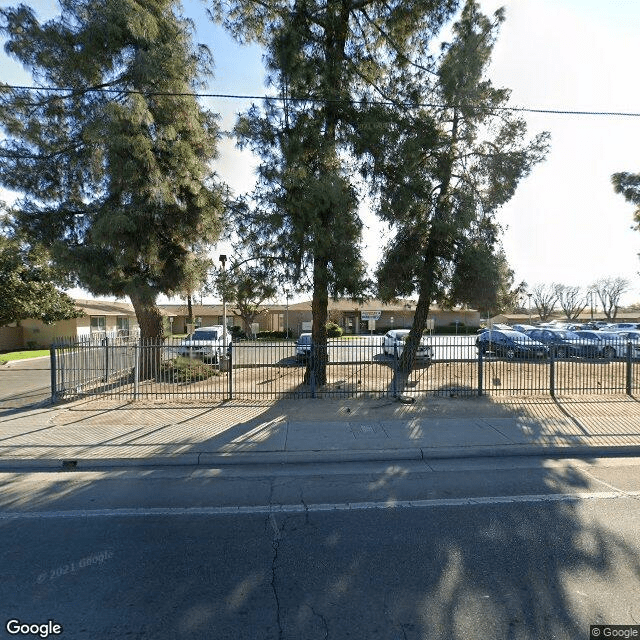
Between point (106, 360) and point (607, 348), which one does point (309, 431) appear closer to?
point (106, 360)

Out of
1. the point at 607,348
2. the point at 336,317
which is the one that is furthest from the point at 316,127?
the point at 336,317

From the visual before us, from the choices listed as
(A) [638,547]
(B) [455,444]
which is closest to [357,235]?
(B) [455,444]

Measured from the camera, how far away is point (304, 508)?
14.5 feet

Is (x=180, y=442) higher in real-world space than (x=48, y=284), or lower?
lower

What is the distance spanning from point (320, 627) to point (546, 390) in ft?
33.1

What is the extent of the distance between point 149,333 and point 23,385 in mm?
4004

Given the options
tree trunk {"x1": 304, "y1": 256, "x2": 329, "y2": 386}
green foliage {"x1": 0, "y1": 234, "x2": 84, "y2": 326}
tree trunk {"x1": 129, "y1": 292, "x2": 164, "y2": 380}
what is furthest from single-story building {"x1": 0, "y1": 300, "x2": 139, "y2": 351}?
tree trunk {"x1": 304, "y1": 256, "x2": 329, "y2": 386}

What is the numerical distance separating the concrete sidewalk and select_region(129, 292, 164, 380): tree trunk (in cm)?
200

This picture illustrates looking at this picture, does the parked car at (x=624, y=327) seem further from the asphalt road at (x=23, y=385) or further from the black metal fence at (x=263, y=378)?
the asphalt road at (x=23, y=385)

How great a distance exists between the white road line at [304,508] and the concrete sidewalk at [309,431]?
153 centimetres

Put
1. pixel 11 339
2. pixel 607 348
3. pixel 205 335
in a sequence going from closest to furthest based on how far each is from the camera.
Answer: pixel 607 348 < pixel 205 335 < pixel 11 339

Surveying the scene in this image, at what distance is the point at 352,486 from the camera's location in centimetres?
507

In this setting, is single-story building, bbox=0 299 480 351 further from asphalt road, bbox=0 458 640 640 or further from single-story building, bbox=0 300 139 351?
asphalt road, bbox=0 458 640 640

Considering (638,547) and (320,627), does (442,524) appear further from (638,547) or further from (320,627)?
(320,627)
